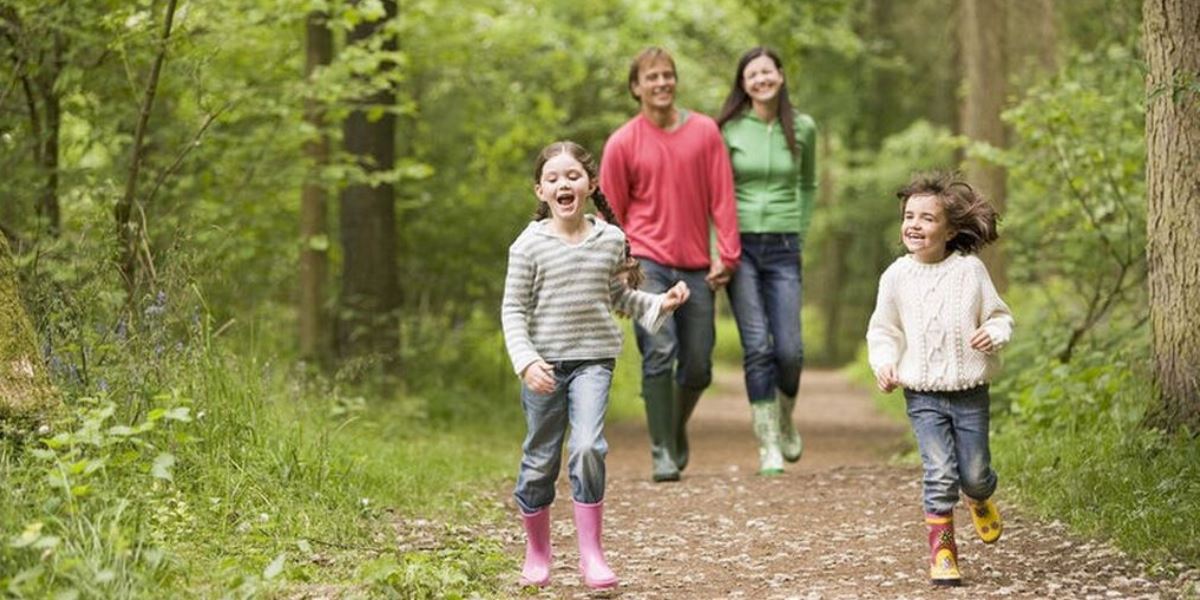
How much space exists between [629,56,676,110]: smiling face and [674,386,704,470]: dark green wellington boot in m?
1.65

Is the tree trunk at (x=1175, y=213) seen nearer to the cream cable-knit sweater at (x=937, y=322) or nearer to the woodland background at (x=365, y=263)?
the woodland background at (x=365, y=263)

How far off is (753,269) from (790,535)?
7.01ft

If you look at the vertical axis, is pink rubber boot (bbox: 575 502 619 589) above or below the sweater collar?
below

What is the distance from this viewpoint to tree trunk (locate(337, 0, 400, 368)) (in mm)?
12289

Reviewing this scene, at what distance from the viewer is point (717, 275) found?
8.26m

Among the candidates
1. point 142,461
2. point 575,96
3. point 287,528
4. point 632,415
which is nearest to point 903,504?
point 287,528

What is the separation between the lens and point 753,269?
8492mm

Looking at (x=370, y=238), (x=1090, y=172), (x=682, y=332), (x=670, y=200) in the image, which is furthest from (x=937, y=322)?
(x=370, y=238)

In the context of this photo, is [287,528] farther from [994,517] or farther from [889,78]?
[889,78]

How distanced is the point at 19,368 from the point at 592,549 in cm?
221

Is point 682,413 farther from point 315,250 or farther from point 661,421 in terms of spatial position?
point 315,250

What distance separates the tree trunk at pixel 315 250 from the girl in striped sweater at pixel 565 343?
23.4 ft

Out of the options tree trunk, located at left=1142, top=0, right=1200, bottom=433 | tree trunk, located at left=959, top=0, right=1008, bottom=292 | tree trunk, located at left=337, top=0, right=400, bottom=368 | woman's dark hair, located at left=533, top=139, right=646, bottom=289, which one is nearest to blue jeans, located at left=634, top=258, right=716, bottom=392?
woman's dark hair, located at left=533, top=139, right=646, bottom=289

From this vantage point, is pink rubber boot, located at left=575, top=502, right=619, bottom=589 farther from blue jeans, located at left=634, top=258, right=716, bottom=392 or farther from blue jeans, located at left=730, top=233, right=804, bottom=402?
blue jeans, located at left=730, top=233, right=804, bottom=402
